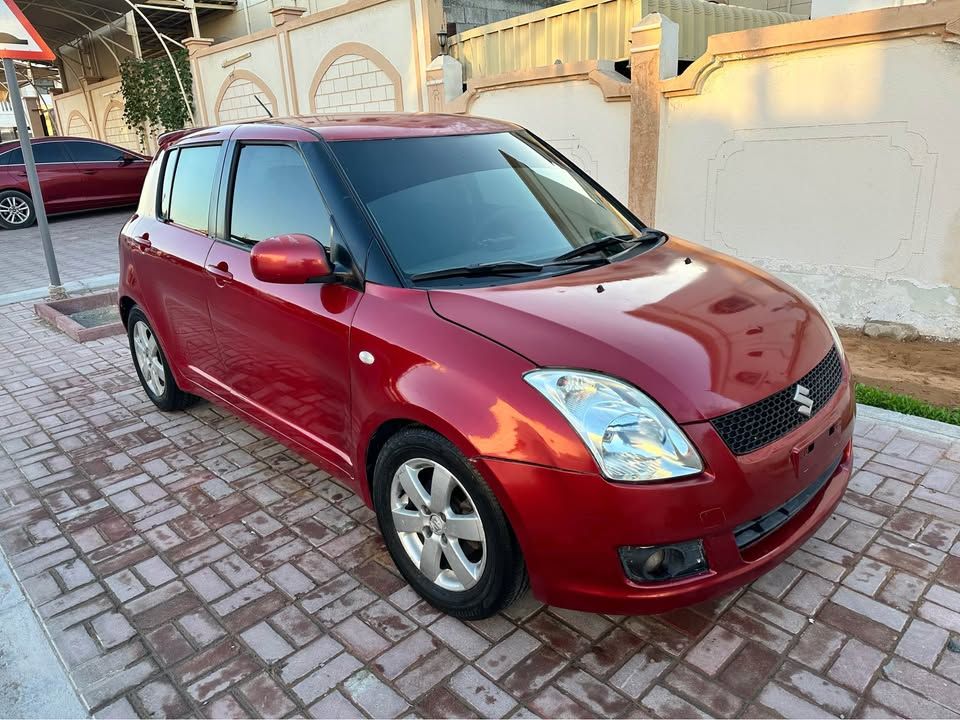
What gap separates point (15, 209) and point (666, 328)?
16.2 meters

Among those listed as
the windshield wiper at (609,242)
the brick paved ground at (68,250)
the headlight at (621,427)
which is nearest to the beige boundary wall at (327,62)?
the brick paved ground at (68,250)

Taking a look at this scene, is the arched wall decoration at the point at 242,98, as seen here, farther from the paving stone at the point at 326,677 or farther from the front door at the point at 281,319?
the paving stone at the point at 326,677

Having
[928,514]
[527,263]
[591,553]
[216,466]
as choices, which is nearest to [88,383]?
[216,466]

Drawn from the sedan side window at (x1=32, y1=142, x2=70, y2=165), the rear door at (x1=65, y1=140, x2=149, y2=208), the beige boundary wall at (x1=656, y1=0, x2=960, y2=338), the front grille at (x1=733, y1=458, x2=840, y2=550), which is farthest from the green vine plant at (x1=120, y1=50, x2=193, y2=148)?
the front grille at (x1=733, y1=458, x2=840, y2=550)

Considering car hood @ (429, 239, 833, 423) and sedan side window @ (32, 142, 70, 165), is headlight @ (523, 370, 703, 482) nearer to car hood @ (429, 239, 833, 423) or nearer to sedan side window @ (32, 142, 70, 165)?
car hood @ (429, 239, 833, 423)

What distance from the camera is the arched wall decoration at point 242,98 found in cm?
1420

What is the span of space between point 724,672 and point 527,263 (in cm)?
167

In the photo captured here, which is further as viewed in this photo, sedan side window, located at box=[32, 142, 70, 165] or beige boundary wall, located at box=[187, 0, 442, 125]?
sedan side window, located at box=[32, 142, 70, 165]

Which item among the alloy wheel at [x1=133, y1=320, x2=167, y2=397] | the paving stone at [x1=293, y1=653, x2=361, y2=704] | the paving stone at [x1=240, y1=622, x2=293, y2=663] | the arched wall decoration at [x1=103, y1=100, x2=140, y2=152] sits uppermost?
the arched wall decoration at [x1=103, y1=100, x2=140, y2=152]

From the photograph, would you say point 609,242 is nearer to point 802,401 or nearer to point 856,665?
point 802,401

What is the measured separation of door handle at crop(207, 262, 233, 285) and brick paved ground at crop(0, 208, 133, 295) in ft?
22.3

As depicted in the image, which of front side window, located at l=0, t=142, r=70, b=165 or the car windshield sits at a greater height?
front side window, located at l=0, t=142, r=70, b=165

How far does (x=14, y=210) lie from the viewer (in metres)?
14.7

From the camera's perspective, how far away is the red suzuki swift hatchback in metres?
2.20
